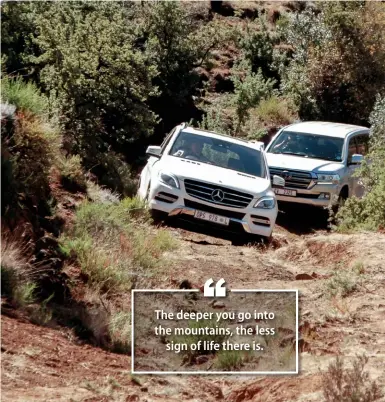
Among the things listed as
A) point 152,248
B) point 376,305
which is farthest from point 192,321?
point 152,248

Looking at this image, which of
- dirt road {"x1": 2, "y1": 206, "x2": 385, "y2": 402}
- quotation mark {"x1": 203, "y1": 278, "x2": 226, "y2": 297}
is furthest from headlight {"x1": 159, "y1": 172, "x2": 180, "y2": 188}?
quotation mark {"x1": 203, "y1": 278, "x2": 226, "y2": 297}

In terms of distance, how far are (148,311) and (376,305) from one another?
112 inches

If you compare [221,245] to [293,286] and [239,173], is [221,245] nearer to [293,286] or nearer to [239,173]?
[239,173]

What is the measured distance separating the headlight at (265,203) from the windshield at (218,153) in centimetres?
71

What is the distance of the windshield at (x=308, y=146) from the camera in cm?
1800

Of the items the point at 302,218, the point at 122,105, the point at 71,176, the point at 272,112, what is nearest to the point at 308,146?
the point at 302,218

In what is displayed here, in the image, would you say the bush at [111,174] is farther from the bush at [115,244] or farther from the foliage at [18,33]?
the bush at [115,244]

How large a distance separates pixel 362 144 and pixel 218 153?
598 centimetres

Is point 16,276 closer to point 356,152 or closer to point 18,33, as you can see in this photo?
point 356,152

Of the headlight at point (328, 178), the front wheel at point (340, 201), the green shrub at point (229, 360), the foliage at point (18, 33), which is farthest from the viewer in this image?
the foliage at point (18, 33)

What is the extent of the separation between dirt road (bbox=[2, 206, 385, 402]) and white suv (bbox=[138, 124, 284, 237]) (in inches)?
16.3

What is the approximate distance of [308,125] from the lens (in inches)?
761

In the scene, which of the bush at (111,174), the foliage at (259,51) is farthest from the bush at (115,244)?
the foliage at (259,51)

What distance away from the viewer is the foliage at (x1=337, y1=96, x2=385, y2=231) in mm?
14602
